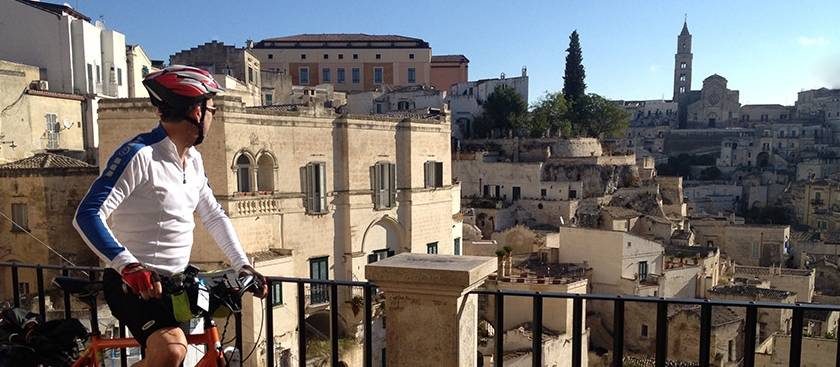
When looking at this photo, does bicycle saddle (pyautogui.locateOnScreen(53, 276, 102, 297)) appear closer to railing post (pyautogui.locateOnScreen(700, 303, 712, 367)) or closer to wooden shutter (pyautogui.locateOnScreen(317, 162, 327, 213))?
railing post (pyautogui.locateOnScreen(700, 303, 712, 367))

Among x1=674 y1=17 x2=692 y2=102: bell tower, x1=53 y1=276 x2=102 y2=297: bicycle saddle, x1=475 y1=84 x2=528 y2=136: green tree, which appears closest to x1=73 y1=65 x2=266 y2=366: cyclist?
x1=53 y1=276 x2=102 y2=297: bicycle saddle

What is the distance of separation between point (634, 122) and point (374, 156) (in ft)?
341

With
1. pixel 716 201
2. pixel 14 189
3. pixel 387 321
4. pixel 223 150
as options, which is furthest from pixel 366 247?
Answer: pixel 716 201

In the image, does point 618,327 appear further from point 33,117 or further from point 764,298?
point 764,298

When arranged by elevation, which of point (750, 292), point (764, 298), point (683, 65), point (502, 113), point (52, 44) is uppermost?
point (683, 65)

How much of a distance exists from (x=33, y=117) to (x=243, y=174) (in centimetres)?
950

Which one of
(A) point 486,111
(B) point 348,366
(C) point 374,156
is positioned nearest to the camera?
(B) point 348,366

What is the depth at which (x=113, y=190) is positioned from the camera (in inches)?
123

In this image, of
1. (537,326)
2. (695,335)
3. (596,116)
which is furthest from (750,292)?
(596,116)

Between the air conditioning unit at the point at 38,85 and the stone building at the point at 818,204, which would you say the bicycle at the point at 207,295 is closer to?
the air conditioning unit at the point at 38,85

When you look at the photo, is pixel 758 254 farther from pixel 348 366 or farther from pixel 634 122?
pixel 634 122

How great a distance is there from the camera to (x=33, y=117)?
22625mm

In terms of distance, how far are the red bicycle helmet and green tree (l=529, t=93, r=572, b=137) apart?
54797 millimetres

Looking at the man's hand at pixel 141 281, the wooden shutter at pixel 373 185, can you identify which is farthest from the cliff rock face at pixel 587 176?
the man's hand at pixel 141 281
